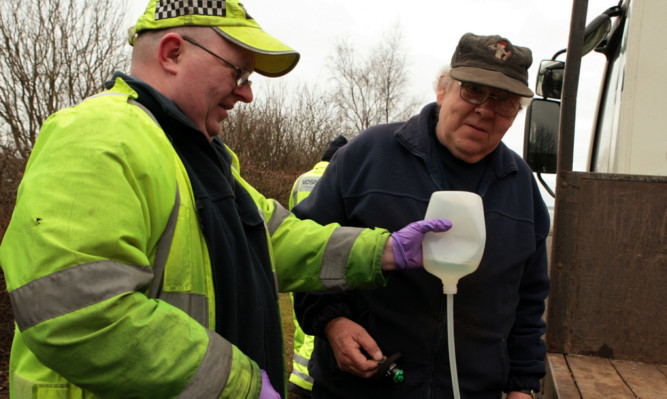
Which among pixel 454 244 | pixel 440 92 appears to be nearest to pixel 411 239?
pixel 454 244

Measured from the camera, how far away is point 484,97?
1.97 meters

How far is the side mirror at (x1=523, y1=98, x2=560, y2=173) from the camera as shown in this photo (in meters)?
2.85

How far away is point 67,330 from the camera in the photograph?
100 cm

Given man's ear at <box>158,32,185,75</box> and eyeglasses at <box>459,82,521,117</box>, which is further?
eyeglasses at <box>459,82,521,117</box>

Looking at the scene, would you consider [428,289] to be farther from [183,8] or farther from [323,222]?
[183,8]

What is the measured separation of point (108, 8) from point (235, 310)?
10888 mm

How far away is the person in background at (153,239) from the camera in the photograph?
1.00 metres

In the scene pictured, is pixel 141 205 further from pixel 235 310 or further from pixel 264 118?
pixel 264 118

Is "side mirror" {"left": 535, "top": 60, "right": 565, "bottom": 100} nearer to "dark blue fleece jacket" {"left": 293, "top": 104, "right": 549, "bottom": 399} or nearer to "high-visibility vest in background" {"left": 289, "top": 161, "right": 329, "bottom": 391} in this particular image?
"dark blue fleece jacket" {"left": 293, "top": 104, "right": 549, "bottom": 399}

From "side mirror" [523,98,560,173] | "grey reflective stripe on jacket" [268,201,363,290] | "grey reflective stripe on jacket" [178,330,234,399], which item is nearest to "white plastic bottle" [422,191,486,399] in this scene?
"grey reflective stripe on jacket" [268,201,363,290]

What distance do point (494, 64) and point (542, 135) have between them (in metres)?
1.14

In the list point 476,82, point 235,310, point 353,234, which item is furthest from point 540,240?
point 235,310

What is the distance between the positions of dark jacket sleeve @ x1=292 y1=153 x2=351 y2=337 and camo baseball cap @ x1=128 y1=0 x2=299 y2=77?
26.1 inches

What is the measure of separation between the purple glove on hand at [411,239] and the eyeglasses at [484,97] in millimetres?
536
